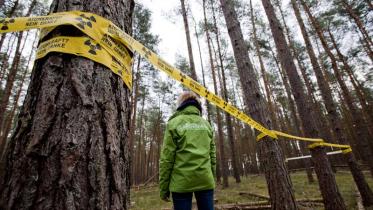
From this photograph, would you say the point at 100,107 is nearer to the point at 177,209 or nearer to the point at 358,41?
the point at 177,209

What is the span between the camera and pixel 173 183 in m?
2.31

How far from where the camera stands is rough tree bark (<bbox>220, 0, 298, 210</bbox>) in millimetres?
3355

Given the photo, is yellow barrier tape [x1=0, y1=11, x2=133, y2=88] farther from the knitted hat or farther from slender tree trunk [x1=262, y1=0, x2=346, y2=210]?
slender tree trunk [x1=262, y1=0, x2=346, y2=210]

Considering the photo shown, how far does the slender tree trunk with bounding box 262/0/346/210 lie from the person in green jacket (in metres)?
3.22

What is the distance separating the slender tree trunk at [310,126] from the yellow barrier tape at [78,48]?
4.80 m

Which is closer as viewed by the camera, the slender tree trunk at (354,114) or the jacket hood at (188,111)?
the jacket hood at (188,111)

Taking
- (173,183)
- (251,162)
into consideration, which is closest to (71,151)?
(173,183)

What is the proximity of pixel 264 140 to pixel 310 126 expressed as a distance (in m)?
2.02

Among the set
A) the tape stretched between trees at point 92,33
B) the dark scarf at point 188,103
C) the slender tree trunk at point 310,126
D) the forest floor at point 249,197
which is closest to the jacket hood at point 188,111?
the dark scarf at point 188,103

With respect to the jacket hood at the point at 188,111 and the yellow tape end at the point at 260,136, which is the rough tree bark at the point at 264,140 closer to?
the yellow tape end at the point at 260,136

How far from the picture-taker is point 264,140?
11.8 feet

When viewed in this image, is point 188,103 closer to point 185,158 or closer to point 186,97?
point 186,97

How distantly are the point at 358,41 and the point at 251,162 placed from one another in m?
21.4

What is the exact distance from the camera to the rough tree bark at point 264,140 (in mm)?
3355
